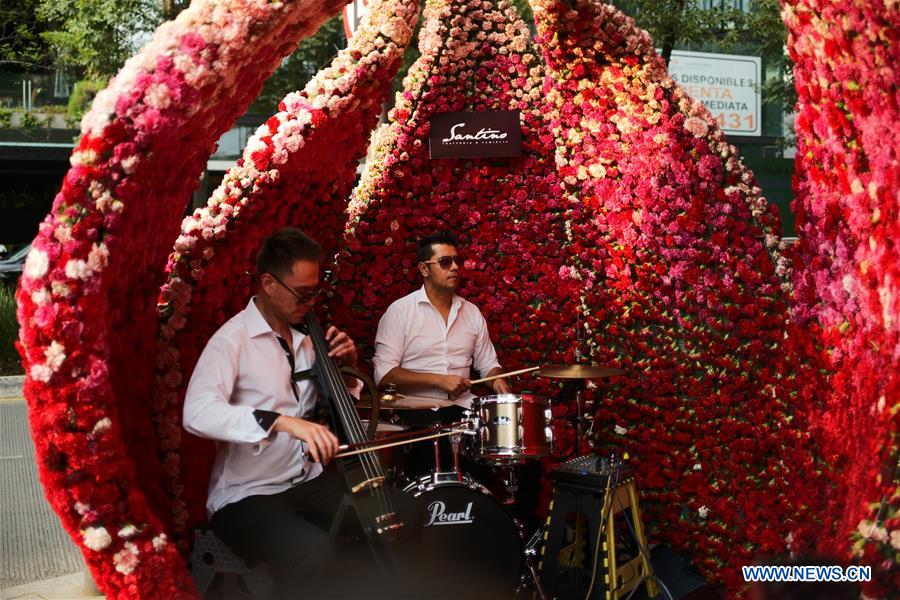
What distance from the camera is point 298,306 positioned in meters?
3.83

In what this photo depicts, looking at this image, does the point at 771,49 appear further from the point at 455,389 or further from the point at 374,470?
the point at 374,470

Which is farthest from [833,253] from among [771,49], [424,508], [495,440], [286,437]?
[771,49]

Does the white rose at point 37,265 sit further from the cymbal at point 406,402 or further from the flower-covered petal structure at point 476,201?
the flower-covered petal structure at point 476,201

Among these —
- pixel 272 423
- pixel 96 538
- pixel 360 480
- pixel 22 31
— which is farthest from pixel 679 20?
pixel 22 31

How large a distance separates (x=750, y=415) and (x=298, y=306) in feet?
8.22

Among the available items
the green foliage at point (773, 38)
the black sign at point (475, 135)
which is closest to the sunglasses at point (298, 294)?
the black sign at point (475, 135)

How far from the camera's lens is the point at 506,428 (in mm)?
4480

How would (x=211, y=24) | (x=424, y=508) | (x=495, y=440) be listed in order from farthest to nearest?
(x=495, y=440) < (x=424, y=508) < (x=211, y=24)

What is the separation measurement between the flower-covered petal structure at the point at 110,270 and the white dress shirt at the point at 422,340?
6.06ft

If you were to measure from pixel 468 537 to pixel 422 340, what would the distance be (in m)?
1.38

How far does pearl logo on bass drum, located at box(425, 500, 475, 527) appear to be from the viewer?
13.8ft

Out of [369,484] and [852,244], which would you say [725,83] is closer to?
[852,244]

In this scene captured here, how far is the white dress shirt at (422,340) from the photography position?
5.32 meters

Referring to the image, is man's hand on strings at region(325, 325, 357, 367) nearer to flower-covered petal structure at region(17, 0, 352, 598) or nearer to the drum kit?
the drum kit
